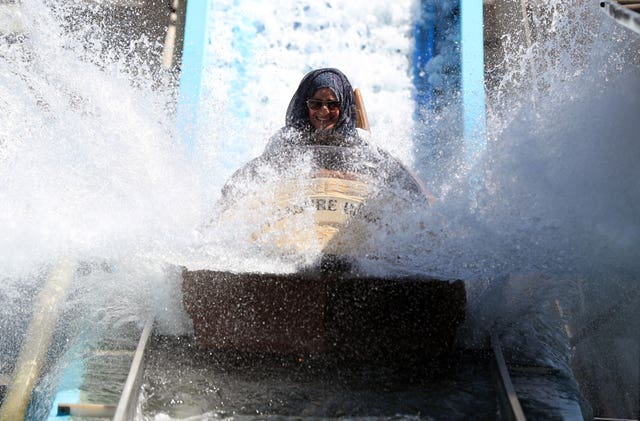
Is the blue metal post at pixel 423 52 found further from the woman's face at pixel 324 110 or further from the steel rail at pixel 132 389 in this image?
the steel rail at pixel 132 389

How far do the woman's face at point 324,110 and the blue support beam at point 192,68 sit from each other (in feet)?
2.98

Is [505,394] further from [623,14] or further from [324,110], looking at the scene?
[324,110]

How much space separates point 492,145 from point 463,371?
0.89 metres

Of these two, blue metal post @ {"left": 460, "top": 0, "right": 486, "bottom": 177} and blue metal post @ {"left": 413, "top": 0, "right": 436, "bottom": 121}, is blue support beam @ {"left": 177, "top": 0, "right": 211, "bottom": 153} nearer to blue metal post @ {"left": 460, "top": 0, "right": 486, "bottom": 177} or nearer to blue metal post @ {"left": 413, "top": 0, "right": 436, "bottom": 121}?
blue metal post @ {"left": 413, "top": 0, "right": 436, "bottom": 121}

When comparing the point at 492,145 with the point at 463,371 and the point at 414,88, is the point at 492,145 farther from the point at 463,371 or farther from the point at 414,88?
the point at 414,88

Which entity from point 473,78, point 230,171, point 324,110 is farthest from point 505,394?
point 473,78

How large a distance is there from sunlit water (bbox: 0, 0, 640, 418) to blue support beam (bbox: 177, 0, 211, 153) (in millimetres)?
86

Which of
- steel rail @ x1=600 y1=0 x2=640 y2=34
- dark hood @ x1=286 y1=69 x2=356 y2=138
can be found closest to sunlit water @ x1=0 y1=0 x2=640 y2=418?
steel rail @ x1=600 y1=0 x2=640 y2=34

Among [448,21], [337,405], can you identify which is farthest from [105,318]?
[448,21]

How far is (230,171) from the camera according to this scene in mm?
3840

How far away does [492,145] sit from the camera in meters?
2.38

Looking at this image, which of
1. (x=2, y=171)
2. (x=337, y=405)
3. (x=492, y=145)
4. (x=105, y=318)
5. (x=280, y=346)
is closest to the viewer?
(x=337, y=405)

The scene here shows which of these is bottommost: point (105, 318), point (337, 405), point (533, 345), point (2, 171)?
point (337, 405)

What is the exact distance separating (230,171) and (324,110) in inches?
35.7
